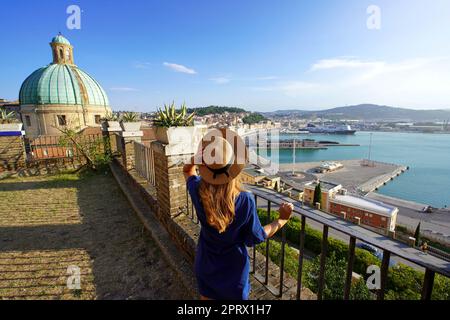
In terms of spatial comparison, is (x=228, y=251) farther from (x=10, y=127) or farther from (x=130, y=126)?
(x=10, y=127)

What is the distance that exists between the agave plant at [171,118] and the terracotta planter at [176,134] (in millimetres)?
81

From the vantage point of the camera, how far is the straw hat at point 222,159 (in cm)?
133

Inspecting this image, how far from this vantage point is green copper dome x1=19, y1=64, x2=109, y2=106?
84.7ft

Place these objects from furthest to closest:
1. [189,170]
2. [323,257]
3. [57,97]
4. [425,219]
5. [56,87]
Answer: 1. [425,219]
2. [57,97]
3. [56,87]
4. [189,170]
5. [323,257]

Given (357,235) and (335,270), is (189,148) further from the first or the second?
(335,270)

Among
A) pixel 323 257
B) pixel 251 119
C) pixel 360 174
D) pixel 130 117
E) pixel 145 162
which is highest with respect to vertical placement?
pixel 251 119

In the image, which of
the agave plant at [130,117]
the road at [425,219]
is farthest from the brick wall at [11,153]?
the road at [425,219]

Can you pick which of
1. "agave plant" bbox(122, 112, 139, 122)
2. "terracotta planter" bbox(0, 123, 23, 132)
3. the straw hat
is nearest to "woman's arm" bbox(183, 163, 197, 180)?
the straw hat

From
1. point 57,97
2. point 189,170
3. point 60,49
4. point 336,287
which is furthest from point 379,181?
point 60,49

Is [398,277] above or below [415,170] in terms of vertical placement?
above

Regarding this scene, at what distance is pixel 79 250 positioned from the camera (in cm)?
359

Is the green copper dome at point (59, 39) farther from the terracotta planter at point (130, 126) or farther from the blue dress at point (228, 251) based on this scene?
the blue dress at point (228, 251)

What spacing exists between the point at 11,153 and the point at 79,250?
7.38 m

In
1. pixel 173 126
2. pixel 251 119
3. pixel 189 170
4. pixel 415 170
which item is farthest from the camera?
pixel 251 119
